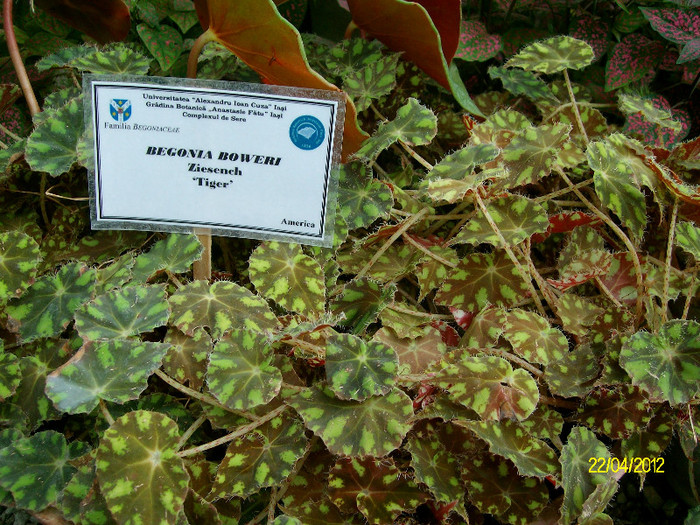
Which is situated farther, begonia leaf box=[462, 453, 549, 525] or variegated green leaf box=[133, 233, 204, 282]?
variegated green leaf box=[133, 233, 204, 282]

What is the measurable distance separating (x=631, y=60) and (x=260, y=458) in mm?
1155

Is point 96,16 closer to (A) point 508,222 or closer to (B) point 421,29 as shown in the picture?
(B) point 421,29

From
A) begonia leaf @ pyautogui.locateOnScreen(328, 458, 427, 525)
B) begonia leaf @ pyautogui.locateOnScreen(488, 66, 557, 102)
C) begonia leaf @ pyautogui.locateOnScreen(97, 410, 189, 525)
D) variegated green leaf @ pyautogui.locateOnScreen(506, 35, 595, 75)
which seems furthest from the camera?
begonia leaf @ pyautogui.locateOnScreen(488, 66, 557, 102)

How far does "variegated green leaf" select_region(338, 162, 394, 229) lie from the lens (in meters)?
1.08

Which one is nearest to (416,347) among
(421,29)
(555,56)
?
(421,29)

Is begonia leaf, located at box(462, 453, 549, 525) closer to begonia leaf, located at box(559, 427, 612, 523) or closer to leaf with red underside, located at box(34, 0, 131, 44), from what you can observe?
begonia leaf, located at box(559, 427, 612, 523)

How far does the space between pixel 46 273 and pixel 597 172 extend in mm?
960

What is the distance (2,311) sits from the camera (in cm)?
100

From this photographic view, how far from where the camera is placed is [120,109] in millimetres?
909

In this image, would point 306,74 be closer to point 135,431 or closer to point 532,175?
point 532,175

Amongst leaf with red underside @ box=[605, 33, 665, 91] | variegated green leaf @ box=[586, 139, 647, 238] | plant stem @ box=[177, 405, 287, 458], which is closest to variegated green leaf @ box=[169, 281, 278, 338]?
plant stem @ box=[177, 405, 287, 458]

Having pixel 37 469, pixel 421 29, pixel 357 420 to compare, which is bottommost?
pixel 37 469

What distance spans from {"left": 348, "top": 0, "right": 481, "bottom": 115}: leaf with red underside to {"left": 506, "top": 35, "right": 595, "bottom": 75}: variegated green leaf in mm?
134

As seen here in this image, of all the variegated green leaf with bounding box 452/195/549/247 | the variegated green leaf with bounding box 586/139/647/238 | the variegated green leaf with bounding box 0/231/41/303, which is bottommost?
the variegated green leaf with bounding box 0/231/41/303
